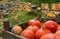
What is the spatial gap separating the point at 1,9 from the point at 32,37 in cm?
537

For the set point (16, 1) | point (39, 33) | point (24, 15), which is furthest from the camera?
point (16, 1)

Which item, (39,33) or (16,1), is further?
(16,1)

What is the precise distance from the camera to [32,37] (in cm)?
175

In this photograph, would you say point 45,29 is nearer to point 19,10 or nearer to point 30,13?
point 30,13

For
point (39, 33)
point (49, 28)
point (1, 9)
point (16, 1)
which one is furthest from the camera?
point (16, 1)

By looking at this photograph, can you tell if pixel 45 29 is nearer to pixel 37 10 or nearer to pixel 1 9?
pixel 37 10

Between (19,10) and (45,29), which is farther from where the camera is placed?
(19,10)

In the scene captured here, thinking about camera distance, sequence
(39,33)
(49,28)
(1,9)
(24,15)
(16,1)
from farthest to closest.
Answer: (16,1) → (1,9) → (24,15) → (49,28) → (39,33)

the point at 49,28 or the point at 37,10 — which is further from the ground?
the point at 49,28

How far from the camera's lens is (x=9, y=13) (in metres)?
6.60

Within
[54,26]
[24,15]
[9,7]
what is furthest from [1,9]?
[54,26]

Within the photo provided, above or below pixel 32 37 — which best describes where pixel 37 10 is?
below

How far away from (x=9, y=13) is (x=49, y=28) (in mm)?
4851

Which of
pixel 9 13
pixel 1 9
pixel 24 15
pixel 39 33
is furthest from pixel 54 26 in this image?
pixel 1 9
